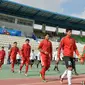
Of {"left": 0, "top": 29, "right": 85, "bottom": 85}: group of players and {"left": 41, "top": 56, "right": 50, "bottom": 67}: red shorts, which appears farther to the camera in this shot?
{"left": 41, "top": 56, "right": 50, "bottom": 67}: red shorts

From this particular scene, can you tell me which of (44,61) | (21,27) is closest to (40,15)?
(21,27)

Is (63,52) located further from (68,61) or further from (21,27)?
(21,27)

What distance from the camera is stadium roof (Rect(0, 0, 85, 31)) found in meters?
61.4

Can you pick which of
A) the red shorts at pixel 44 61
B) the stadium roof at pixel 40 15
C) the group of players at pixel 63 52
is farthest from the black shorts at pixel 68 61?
the stadium roof at pixel 40 15

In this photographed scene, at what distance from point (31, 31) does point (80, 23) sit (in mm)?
17363

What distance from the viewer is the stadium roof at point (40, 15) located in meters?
61.4

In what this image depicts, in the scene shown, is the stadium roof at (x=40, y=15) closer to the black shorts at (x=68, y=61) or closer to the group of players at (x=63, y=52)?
the group of players at (x=63, y=52)

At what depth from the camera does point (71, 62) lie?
1037cm

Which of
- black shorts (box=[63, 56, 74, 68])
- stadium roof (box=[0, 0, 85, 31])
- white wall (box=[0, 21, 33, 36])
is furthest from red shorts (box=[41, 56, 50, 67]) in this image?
white wall (box=[0, 21, 33, 36])

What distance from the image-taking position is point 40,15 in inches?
2726

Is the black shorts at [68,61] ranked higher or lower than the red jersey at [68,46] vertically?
lower

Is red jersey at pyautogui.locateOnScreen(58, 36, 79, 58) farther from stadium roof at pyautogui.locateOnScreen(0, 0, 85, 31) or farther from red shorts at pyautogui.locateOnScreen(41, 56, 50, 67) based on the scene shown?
stadium roof at pyautogui.locateOnScreen(0, 0, 85, 31)

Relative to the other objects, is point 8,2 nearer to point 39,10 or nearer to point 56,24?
point 39,10

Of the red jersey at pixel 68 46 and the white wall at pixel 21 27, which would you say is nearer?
the red jersey at pixel 68 46
